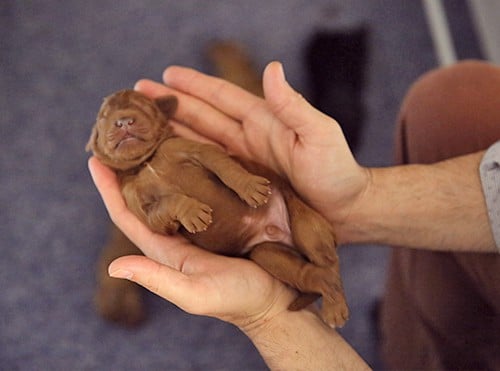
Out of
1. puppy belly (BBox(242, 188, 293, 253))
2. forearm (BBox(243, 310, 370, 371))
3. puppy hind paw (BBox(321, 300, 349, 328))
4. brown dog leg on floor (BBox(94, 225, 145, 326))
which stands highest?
puppy belly (BBox(242, 188, 293, 253))

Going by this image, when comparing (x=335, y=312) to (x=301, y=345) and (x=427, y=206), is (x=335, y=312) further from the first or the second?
(x=427, y=206)

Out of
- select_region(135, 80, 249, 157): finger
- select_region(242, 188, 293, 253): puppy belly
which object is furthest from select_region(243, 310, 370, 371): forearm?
select_region(135, 80, 249, 157): finger

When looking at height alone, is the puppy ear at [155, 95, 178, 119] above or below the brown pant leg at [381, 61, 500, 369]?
above

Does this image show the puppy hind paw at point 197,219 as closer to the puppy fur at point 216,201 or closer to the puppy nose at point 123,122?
the puppy fur at point 216,201

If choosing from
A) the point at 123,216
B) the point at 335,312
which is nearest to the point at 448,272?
the point at 335,312

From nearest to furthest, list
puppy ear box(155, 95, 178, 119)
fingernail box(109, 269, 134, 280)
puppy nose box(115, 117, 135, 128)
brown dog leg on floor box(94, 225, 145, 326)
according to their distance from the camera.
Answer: fingernail box(109, 269, 134, 280) < puppy nose box(115, 117, 135, 128) < puppy ear box(155, 95, 178, 119) < brown dog leg on floor box(94, 225, 145, 326)

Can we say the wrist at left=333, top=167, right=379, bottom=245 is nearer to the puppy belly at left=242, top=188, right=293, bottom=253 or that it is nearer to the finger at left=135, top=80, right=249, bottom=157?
the puppy belly at left=242, top=188, right=293, bottom=253
